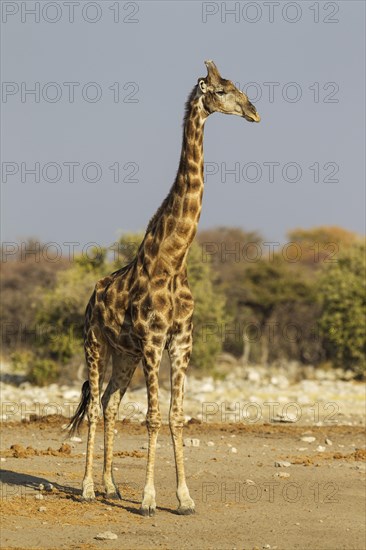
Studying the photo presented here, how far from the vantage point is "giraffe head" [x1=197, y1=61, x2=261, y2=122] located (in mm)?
10297

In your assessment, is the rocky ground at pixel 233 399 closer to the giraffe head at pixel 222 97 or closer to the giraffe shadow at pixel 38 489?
the giraffe shadow at pixel 38 489

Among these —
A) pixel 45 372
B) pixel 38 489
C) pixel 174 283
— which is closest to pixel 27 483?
pixel 38 489

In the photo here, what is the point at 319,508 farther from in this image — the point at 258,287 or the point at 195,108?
the point at 258,287

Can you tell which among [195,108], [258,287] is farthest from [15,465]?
A: [258,287]

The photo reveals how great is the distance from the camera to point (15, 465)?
1300 centimetres

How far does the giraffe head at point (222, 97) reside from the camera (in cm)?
1030

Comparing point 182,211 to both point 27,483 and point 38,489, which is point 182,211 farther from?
point 27,483

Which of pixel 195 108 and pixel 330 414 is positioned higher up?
pixel 195 108

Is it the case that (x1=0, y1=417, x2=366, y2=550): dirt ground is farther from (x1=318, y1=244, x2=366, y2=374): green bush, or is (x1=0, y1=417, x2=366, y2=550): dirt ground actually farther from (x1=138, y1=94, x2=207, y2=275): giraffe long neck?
(x1=318, y1=244, x2=366, y2=374): green bush

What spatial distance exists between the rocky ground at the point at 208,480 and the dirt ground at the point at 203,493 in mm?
14

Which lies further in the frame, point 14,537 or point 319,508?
point 319,508

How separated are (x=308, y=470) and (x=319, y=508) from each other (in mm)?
2287

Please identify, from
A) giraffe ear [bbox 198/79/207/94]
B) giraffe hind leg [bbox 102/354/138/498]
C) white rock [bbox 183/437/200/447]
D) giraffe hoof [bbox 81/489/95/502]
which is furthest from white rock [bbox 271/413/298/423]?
giraffe ear [bbox 198/79/207/94]

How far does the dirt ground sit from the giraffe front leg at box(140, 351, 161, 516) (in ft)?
0.49
